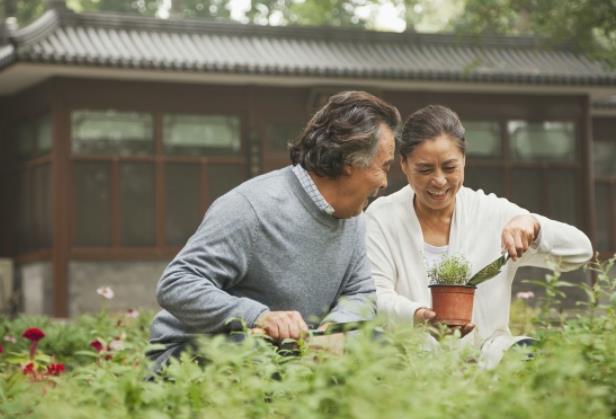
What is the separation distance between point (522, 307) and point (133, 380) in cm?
843

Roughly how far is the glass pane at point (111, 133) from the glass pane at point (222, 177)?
2.72ft

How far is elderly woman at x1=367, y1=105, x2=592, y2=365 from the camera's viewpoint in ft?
14.4

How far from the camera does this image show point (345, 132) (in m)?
4.13

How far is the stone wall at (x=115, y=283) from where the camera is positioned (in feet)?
50.2

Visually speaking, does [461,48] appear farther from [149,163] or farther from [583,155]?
[149,163]

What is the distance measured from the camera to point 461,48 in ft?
59.0

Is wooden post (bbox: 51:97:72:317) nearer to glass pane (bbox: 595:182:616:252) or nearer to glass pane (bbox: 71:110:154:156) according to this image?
glass pane (bbox: 71:110:154:156)

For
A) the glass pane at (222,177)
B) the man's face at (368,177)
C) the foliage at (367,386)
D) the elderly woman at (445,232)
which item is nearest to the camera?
the foliage at (367,386)

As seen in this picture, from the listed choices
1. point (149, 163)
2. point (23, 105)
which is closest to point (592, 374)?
point (149, 163)

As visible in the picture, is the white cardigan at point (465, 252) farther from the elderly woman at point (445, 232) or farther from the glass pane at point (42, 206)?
the glass pane at point (42, 206)

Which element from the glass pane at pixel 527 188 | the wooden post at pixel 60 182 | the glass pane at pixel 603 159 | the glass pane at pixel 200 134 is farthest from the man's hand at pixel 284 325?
the glass pane at pixel 603 159

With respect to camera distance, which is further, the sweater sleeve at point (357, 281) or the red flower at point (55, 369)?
the red flower at point (55, 369)

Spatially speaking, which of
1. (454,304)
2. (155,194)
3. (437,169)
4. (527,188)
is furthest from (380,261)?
(527,188)

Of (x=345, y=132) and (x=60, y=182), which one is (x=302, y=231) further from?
(x=60, y=182)
